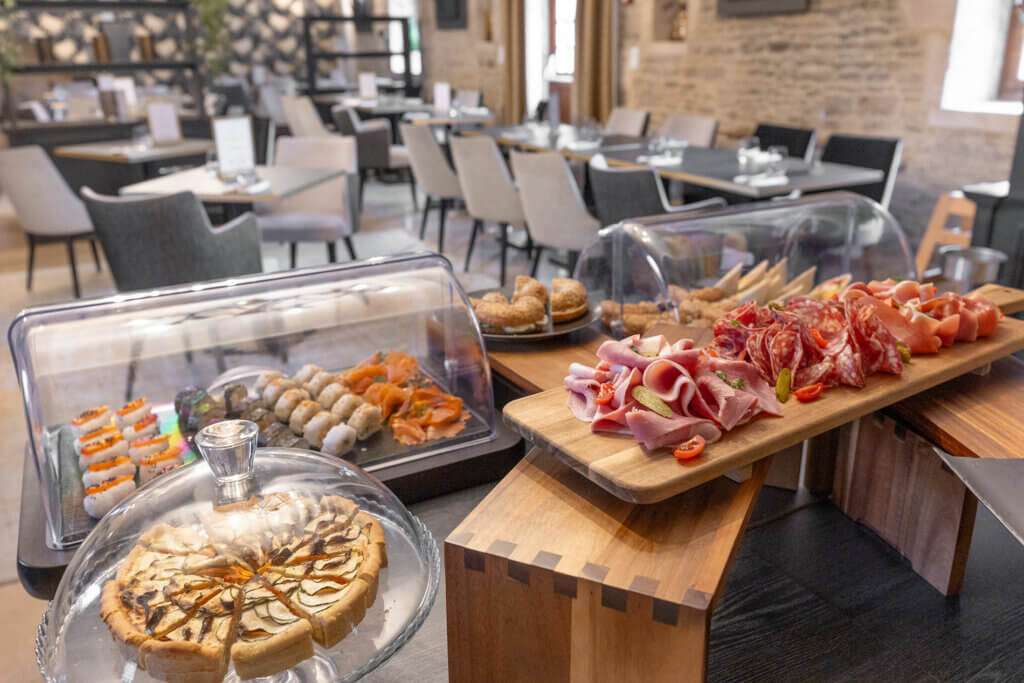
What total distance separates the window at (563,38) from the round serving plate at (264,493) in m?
8.49

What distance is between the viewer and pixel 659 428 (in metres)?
1.07

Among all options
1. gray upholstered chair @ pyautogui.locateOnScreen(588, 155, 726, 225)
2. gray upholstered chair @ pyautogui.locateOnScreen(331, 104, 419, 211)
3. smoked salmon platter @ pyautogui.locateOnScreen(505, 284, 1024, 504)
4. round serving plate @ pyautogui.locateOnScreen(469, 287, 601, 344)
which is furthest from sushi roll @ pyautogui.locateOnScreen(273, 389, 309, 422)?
gray upholstered chair @ pyautogui.locateOnScreen(331, 104, 419, 211)

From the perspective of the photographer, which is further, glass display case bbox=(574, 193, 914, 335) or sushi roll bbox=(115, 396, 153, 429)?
glass display case bbox=(574, 193, 914, 335)

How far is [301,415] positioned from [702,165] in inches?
132

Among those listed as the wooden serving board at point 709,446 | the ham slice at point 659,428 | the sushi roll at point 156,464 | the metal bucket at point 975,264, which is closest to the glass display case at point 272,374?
the sushi roll at point 156,464

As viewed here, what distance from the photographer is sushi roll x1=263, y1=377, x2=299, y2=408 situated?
157 cm

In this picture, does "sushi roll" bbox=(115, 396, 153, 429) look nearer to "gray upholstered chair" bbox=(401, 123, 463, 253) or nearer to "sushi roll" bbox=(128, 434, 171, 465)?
"sushi roll" bbox=(128, 434, 171, 465)

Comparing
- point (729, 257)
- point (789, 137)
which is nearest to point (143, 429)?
point (729, 257)

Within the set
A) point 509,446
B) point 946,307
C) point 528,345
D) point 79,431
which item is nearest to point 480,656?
point 509,446

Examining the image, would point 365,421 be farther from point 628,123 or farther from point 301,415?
point 628,123

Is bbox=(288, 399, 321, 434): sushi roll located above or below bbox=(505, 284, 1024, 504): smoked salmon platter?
below

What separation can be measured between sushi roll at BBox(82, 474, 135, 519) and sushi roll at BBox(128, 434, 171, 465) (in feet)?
0.28

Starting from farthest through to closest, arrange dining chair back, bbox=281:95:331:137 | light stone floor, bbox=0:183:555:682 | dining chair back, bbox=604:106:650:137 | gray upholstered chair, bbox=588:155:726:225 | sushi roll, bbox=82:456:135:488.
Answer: dining chair back, bbox=281:95:331:137, dining chair back, bbox=604:106:650:137, gray upholstered chair, bbox=588:155:726:225, sushi roll, bbox=82:456:135:488, light stone floor, bbox=0:183:555:682

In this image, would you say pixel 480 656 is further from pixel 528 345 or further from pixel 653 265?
pixel 653 265
